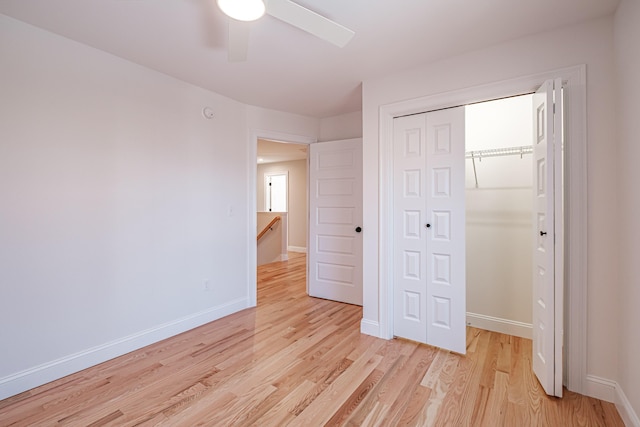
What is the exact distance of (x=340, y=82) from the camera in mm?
2875

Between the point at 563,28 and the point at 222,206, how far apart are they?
3.21 metres

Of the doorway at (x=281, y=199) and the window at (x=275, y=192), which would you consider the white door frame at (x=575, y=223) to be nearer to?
the doorway at (x=281, y=199)

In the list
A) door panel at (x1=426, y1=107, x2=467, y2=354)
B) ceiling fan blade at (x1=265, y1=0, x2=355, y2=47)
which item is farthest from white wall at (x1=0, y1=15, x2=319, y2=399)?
door panel at (x1=426, y1=107, x2=467, y2=354)

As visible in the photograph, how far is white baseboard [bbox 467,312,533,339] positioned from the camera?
2688mm

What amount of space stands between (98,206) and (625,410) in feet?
11.9

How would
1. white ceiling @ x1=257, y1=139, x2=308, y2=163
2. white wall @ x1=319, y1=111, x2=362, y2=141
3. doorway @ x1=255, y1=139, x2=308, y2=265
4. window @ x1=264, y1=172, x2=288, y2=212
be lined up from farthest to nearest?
window @ x1=264, y1=172, x2=288, y2=212 < doorway @ x1=255, y1=139, x2=308, y2=265 < white ceiling @ x1=257, y1=139, x2=308, y2=163 < white wall @ x1=319, y1=111, x2=362, y2=141

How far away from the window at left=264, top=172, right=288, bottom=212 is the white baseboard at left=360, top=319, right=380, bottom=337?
228 inches

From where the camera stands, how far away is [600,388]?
185 cm

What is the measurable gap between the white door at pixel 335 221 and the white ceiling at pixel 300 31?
43.9 inches

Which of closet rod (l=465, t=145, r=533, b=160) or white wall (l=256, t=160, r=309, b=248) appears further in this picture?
white wall (l=256, t=160, r=309, b=248)

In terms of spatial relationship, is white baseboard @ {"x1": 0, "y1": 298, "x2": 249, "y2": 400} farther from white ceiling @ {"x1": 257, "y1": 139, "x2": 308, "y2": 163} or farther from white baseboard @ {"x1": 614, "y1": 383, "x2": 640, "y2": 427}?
white ceiling @ {"x1": 257, "y1": 139, "x2": 308, "y2": 163}

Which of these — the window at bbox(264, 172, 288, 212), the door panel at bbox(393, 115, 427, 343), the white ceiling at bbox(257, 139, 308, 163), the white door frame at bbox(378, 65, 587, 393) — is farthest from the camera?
→ the window at bbox(264, 172, 288, 212)

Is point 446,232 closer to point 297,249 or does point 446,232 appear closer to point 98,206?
point 98,206

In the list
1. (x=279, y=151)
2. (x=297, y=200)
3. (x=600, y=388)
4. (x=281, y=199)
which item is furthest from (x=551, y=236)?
(x=281, y=199)
